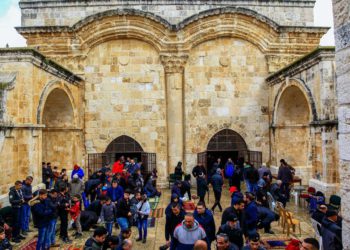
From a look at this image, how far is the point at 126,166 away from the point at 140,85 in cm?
448

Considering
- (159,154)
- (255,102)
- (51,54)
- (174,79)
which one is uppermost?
(51,54)

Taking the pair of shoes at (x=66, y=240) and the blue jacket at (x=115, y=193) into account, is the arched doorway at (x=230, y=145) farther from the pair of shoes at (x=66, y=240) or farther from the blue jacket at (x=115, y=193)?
the pair of shoes at (x=66, y=240)

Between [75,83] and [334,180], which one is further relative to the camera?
[75,83]

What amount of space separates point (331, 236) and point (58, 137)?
1292 centimetres

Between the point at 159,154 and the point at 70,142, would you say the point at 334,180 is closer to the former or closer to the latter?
the point at 159,154

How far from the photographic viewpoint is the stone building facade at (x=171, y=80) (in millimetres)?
15742

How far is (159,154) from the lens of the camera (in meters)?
16.2

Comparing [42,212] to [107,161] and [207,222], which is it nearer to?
[207,222]

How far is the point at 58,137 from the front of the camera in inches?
617

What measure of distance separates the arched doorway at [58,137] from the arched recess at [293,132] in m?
9.07

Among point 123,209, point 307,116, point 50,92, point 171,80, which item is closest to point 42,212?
point 123,209

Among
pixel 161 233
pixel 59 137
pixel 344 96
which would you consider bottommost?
pixel 161 233

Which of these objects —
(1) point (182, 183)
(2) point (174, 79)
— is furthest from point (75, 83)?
(1) point (182, 183)

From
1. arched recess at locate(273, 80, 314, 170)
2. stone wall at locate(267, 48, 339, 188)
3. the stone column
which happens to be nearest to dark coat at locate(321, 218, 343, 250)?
stone wall at locate(267, 48, 339, 188)
